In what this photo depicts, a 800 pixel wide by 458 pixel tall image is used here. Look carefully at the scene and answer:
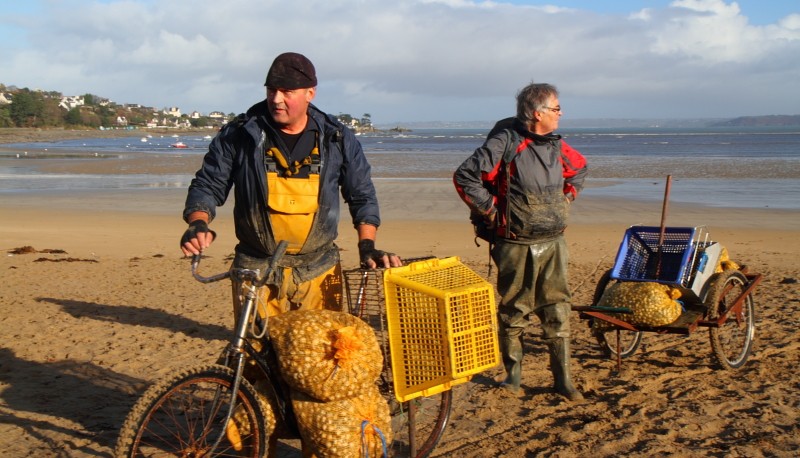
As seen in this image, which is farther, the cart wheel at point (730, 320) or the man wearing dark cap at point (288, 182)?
the cart wheel at point (730, 320)

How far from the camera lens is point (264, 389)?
12.3 feet

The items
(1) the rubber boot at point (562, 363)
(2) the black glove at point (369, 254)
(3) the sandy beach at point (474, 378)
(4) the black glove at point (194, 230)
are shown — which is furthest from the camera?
(1) the rubber boot at point (562, 363)

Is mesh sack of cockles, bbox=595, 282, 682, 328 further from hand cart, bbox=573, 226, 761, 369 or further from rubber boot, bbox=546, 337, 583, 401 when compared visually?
rubber boot, bbox=546, 337, 583, 401

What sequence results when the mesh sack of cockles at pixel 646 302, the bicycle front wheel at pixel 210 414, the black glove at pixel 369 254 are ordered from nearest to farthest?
the bicycle front wheel at pixel 210 414 → the black glove at pixel 369 254 → the mesh sack of cockles at pixel 646 302

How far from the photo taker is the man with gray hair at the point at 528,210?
→ 514cm

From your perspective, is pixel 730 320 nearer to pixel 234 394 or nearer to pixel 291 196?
pixel 291 196

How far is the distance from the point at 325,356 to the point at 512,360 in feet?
7.35

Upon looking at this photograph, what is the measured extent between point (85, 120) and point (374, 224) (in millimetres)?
131847

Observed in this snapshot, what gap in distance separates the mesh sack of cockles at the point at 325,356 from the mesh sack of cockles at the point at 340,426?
6cm

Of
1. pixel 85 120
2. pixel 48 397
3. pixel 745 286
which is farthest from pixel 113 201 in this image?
pixel 85 120

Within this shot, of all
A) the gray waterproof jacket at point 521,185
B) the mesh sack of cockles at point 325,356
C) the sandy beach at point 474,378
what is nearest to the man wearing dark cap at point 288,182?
the mesh sack of cockles at point 325,356

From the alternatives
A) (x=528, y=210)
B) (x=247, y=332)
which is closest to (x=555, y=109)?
(x=528, y=210)

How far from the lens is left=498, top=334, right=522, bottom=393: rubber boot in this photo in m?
5.44

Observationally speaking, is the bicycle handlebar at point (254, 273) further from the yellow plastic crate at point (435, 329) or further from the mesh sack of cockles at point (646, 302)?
the mesh sack of cockles at point (646, 302)
